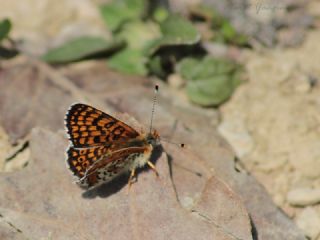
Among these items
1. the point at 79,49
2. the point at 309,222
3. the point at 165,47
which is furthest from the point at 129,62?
the point at 309,222

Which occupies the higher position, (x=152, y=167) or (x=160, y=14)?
(x=160, y=14)

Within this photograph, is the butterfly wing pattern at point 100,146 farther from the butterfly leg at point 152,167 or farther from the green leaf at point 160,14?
the green leaf at point 160,14

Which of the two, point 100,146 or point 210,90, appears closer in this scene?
point 100,146

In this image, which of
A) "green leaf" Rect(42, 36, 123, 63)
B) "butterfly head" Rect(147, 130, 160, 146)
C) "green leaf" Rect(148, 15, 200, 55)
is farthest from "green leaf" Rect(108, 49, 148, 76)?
"butterfly head" Rect(147, 130, 160, 146)

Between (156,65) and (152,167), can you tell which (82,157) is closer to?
(152,167)

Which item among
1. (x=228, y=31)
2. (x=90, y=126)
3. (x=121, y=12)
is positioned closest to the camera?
(x=90, y=126)
